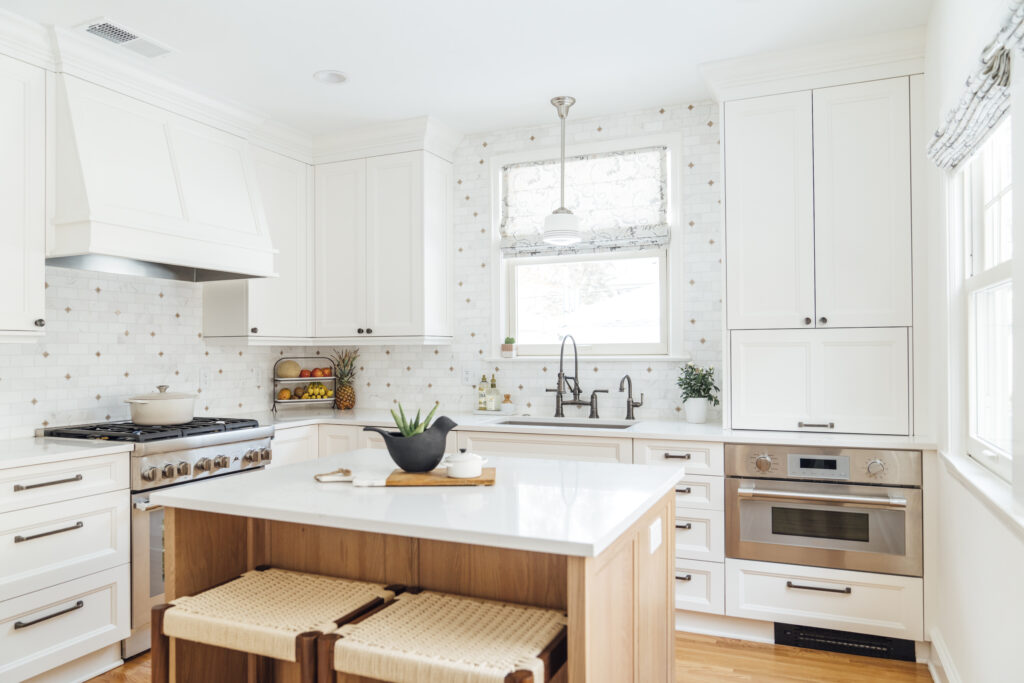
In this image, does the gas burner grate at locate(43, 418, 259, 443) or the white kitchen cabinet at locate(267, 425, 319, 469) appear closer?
the gas burner grate at locate(43, 418, 259, 443)

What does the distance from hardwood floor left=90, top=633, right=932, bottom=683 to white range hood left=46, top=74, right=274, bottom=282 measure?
6.04ft

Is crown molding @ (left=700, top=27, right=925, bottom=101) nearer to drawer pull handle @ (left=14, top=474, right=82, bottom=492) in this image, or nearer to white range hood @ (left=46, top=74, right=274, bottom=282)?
white range hood @ (left=46, top=74, right=274, bottom=282)

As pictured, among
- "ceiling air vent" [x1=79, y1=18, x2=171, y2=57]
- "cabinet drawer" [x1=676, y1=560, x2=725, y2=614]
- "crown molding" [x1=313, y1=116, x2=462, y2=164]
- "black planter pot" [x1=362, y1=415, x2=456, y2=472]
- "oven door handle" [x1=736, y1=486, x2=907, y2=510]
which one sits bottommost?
"cabinet drawer" [x1=676, y1=560, x2=725, y2=614]

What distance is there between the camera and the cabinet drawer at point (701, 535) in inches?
131

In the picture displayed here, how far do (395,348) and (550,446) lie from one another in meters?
1.64

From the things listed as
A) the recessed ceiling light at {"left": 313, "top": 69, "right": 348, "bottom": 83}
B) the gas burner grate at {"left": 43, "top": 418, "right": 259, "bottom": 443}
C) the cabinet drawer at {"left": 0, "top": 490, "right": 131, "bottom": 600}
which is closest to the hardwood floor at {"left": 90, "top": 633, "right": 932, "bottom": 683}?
the cabinet drawer at {"left": 0, "top": 490, "right": 131, "bottom": 600}

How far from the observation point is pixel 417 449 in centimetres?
224

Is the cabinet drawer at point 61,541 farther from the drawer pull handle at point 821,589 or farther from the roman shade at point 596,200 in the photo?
the drawer pull handle at point 821,589

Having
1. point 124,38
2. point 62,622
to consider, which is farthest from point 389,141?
point 62,622

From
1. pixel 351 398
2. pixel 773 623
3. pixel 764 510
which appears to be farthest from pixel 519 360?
pixel 773 623

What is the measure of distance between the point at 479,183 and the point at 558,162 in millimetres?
559

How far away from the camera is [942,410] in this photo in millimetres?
2906

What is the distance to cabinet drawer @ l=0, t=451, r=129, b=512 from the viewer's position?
2684 millimetres

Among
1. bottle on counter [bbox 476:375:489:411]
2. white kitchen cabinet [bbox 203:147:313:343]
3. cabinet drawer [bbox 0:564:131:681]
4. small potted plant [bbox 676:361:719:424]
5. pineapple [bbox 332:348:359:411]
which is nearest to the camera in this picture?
cabinet drawer [bbox 0:564:131:681]
